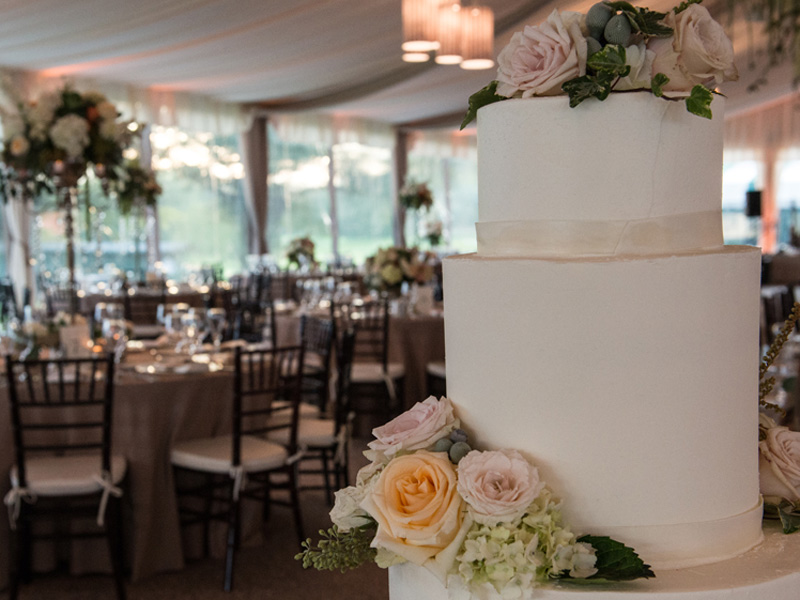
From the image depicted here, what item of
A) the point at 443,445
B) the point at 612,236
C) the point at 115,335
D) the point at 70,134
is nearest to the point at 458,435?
the point at 443,445

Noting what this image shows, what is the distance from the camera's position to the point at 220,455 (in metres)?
3.69

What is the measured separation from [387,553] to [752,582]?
0.52 meters

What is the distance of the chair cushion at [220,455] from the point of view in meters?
3.66

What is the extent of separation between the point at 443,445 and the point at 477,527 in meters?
0.15

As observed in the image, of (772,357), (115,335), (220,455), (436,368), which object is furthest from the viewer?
(436,368)

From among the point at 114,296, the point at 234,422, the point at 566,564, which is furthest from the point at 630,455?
the point at 114,296

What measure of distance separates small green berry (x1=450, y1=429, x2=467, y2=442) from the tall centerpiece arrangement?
11.1 ft

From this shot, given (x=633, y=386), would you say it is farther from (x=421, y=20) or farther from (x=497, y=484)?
(x=421, y=20)

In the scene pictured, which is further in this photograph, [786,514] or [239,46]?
[239,46]

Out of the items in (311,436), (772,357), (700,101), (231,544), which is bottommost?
(231,544)

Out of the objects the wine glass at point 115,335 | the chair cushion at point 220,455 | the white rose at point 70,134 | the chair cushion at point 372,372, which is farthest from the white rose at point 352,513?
the chair cushion at point 372,372

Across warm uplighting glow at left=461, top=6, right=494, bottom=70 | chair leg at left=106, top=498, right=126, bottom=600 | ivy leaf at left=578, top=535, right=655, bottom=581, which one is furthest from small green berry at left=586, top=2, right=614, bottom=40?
warm uplighting glow at left=461, top=6, right=494, bottom=70

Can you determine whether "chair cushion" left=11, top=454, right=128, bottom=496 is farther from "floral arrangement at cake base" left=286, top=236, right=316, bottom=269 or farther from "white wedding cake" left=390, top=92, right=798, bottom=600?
"floral arrangement at cake base" left=286, top=236, right=316, bottom=269

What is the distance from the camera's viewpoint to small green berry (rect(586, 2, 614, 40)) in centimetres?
128
